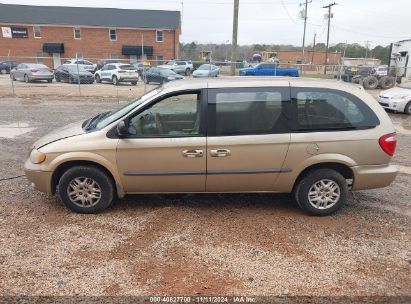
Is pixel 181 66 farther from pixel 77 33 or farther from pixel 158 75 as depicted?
pixel 77 33

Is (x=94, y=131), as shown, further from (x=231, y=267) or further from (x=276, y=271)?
(x=276, y=271)

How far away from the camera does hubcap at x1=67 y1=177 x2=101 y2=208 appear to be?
463cm

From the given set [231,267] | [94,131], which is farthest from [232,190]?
[94,131]

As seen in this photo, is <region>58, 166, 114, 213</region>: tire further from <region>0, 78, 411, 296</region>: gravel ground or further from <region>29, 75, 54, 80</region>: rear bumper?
<region>29, 75, 54, 80</region>: rear bumper

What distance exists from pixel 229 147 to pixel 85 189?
185cm

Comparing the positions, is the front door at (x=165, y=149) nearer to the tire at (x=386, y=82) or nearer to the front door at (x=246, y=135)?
the front door at (x=246, y=135)

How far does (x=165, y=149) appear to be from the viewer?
14.7ft

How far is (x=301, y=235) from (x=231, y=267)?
42.8 inches

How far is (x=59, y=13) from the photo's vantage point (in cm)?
4841

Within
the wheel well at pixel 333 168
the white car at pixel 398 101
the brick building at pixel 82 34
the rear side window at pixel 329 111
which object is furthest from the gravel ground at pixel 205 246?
the brick building at pixel 82 34

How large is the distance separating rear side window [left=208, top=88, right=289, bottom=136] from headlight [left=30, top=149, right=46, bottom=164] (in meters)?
2.03

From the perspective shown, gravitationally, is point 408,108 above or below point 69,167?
below

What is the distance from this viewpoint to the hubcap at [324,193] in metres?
4.69

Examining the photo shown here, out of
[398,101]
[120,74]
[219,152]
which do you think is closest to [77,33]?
[120,74]
